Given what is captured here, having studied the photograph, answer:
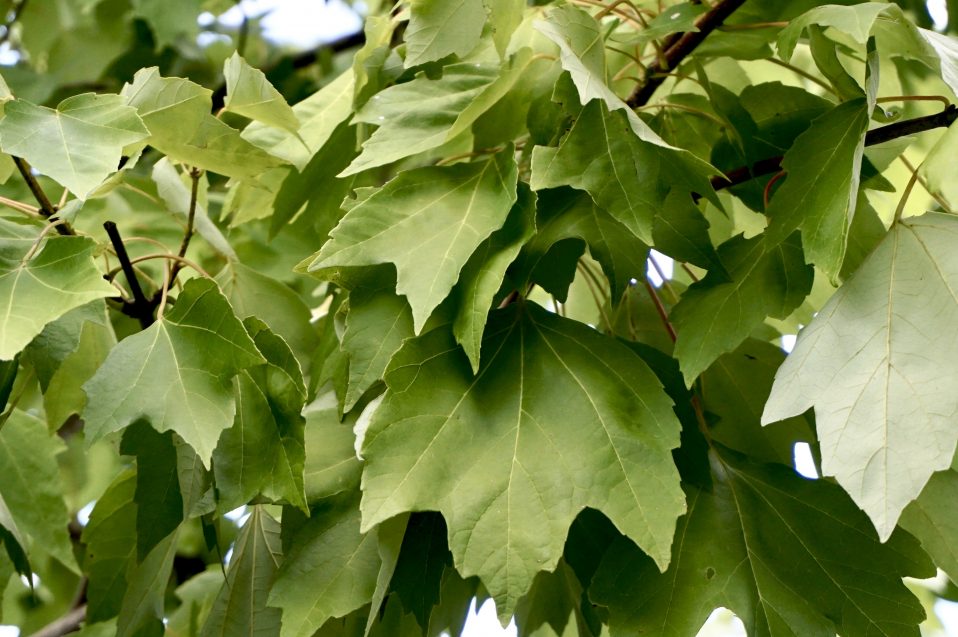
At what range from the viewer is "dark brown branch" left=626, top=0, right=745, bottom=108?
3.35 feet

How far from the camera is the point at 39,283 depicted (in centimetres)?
84

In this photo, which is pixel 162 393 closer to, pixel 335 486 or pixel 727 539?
pixel 335 486

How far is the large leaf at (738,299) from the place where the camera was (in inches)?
34.4

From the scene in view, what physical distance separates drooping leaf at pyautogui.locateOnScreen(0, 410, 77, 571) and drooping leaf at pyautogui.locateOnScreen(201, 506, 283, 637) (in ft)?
1.13

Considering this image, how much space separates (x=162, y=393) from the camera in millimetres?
864

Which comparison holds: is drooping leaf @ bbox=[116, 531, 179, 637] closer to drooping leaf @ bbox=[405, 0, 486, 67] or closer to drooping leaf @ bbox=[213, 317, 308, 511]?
drooping leaf @ bbox=[213, 317, 308, 511]

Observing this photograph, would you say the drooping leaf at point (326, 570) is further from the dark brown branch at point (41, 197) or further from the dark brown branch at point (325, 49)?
the dark brown branch at point (325, 49)

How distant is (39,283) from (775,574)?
618 millimetres

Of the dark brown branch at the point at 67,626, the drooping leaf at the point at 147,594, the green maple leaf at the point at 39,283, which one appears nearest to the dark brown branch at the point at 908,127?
the green maple leaf at the point at 39,283

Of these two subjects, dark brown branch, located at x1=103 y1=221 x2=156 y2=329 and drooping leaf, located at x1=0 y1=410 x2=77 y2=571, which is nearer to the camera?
dark brown branch, located at x1=103 y1=221 x2=156 y2=329

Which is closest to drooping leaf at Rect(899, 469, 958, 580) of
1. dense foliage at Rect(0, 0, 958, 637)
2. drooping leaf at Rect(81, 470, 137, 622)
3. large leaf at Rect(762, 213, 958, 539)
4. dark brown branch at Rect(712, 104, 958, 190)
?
dense foliage at Rect(0, 0, 958, 637)

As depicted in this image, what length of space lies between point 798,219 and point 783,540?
0.26m

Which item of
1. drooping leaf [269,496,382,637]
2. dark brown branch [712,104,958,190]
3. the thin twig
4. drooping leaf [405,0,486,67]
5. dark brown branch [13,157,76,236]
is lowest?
drooping leaf [269,496,382,637]

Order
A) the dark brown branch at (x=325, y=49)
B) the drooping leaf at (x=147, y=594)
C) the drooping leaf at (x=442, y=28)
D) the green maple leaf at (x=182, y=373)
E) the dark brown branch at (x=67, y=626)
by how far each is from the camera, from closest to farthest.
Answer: the green maple leaf at (x=182, y=373), the drooping leaf at (x=442, y=28), the drooping leaf at (x=147, y=594), the dark brown branch at (x=67, y=626), the dark brown branch at (x=325, y=49)
